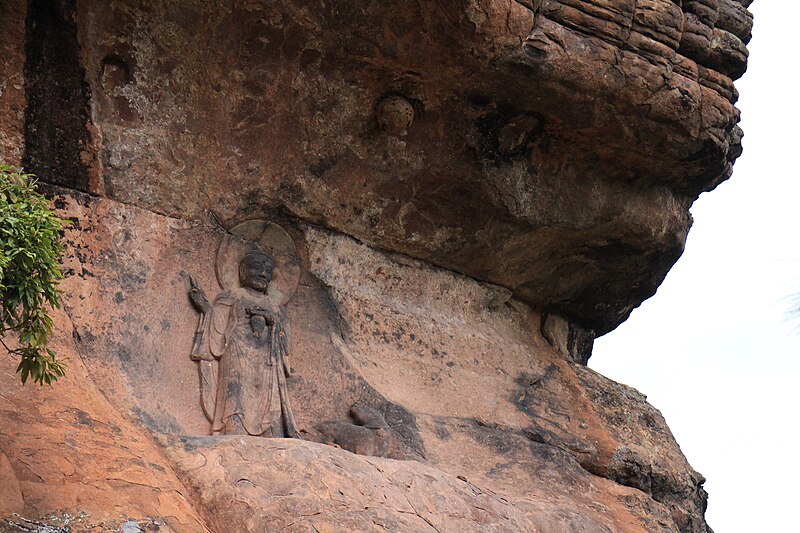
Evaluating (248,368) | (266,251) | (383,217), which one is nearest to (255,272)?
(266,251)

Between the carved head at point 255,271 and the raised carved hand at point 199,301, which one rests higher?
the carved head at point 255,271

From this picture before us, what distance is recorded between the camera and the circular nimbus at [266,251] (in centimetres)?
953

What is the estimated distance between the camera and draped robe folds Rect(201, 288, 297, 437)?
8.90 m

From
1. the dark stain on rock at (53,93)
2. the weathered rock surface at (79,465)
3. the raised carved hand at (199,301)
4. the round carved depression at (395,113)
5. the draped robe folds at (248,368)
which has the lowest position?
the weathered rock surface at (79,465)

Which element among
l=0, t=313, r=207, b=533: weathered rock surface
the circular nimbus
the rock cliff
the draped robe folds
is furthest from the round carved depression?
l=0, t=313, r=207, b=533: weathered rock surface

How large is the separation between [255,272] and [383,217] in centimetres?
121

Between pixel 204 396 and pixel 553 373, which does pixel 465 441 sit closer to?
pixel 553 373

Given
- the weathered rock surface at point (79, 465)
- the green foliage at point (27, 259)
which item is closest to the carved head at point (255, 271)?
the weathered rock surface at point (79, 465)

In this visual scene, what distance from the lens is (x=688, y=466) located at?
10812 mm

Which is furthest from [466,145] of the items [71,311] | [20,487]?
[20,487]

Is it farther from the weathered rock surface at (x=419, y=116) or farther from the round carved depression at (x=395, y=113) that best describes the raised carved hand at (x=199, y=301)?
the round carved depression at (x=395, y=113)

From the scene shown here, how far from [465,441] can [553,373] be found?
4.65 feet

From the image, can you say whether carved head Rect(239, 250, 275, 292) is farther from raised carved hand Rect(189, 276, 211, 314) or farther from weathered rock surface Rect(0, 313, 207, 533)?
weathered rock surface Rect(0, 313, 207, 533)

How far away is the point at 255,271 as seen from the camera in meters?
9.48
